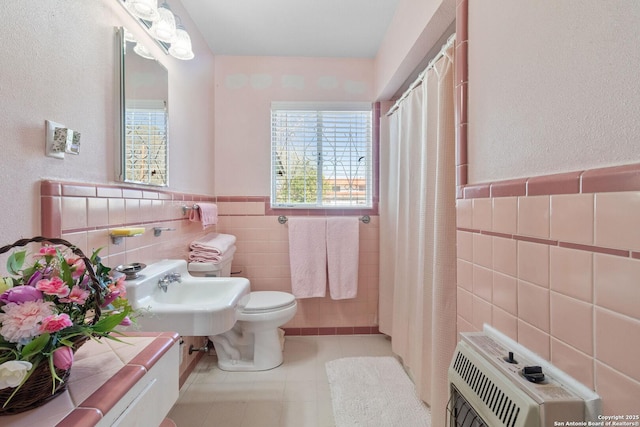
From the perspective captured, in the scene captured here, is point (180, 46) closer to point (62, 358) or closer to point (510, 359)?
point (62, 358)

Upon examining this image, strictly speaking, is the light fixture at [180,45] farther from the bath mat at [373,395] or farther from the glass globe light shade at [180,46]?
the bath mat at [373,395]

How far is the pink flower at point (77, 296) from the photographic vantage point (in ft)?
1.74

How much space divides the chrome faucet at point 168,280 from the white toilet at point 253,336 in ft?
1.28

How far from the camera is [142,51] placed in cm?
132

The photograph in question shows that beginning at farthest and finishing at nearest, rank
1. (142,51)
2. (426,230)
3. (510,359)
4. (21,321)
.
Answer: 1. (426,230)
2. (142,51)
3. (510,359)
4. (21,321)

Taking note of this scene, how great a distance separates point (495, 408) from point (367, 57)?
2452 mm

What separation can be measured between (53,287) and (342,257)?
6.31 ft

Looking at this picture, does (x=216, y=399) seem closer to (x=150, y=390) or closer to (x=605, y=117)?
(x=150, y=390)

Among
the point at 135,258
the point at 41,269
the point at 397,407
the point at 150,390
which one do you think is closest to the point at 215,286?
the point at 135,258

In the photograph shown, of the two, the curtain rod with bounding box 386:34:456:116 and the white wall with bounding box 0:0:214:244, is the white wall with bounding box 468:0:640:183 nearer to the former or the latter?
the curtain rod with bounding box 386:34:456:116

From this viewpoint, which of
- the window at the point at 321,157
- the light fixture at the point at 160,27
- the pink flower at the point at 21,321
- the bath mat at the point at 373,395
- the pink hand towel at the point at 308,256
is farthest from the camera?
the window at the point at 321,157

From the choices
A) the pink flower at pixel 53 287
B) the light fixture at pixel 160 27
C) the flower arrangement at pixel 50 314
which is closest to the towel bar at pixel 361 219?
the light fixture at pixel 160 27

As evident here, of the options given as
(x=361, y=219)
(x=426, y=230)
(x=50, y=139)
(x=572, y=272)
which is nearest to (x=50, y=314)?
(x=50, y=139)

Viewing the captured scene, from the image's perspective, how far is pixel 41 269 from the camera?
567mm
